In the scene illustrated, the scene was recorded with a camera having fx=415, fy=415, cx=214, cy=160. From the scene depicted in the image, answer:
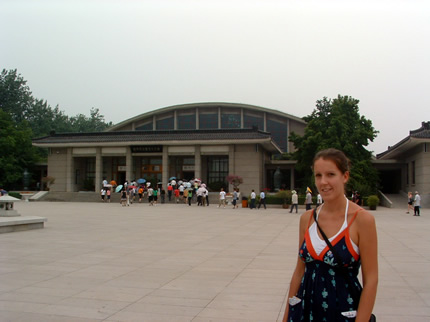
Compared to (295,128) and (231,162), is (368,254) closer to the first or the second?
(231,162)

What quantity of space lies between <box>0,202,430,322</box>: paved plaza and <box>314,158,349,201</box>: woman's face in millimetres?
2725

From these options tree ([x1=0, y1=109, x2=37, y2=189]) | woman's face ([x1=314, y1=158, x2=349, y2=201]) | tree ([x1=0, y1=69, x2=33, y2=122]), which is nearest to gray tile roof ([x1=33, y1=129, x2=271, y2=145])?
tree ([x1=0, y1=109, x2=37, y2=189])

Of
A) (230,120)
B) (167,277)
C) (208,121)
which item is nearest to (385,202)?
(230,120)

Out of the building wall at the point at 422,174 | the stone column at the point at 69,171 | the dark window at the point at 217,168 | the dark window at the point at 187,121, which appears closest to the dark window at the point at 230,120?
the dark window at the point at 187,121

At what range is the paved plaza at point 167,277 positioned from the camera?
4.87 m

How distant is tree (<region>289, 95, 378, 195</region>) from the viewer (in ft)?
104

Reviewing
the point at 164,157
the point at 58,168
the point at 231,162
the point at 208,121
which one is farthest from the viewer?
the point at 208,121

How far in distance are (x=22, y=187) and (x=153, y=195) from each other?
24735 millimetres

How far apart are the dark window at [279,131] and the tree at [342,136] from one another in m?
13.8

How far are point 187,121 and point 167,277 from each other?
152 ft

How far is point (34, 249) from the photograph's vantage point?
9242 millimetres

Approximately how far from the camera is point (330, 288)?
7.31 feet

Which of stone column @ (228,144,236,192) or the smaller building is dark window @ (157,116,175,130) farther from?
the smaller building

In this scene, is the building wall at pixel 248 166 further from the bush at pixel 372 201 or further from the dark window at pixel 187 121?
the dark window at pixel 187 121
